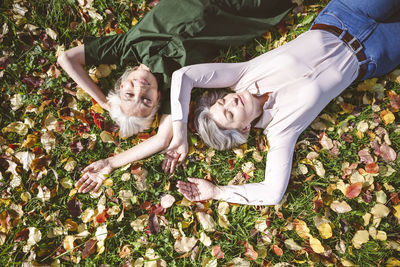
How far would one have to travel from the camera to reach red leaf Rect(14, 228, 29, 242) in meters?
2.80

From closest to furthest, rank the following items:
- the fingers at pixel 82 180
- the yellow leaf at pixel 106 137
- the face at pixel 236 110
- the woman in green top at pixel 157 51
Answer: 1. the face at pixel 236 110
2. the woman in green top at pixel 157 51
3. the fingers at pixel 82 180
4. the yellow leaf at pixel 106 137

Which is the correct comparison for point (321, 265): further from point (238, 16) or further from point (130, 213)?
point (238, 16)

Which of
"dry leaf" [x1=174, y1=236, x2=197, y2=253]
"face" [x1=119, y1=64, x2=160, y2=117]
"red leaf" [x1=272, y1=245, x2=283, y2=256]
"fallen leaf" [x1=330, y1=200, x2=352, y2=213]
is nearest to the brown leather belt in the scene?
"fallen leaf" [x1=330, y1=200, x2=352, y2=213]

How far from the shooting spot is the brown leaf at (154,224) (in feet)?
9.30

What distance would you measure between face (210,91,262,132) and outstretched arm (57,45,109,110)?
1.35 meters

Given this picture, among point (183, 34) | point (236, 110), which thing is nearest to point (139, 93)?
point (183, 34)

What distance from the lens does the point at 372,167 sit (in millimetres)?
2846

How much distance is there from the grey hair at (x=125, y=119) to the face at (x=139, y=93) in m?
0.08

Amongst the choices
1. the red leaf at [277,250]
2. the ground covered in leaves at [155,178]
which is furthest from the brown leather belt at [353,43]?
the red leaf at [277,250]

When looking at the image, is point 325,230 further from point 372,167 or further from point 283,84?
point 283,84

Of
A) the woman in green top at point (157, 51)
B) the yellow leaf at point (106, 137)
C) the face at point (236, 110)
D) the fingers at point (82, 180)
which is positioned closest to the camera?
the face at point (236, 110)

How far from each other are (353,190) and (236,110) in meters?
1.64

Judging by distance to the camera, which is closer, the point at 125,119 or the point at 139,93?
the point at 139,93

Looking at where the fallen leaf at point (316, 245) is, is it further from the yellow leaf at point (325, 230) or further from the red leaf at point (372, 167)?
the red leaf at point (372, 167)
